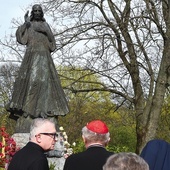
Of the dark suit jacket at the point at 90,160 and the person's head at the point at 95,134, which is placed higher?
the person's head at the point at 95,134

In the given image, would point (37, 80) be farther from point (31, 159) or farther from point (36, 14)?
point (31, 159)

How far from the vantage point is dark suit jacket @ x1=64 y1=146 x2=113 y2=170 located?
4547 millimetres

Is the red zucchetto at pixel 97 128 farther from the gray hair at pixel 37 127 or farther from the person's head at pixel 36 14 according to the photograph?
the person's head at pixel 36 14

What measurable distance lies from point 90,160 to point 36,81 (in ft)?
18.7

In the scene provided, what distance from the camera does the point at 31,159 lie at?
423 cm

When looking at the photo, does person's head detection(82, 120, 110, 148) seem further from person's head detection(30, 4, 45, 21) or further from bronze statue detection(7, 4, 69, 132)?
person's head detection(30, 4, 45, 21)

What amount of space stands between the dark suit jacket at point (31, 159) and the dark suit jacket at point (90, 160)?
39 centimetres

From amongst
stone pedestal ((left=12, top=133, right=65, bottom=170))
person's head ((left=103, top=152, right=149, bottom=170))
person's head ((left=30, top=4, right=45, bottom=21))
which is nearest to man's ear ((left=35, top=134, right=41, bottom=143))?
person's head ((left=103, top=152, right=149, bottom=170))

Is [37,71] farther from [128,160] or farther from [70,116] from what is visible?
[70,116]

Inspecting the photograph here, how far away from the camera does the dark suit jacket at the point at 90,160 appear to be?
4547 millimetres

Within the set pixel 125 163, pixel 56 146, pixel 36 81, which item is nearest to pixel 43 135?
pixel 125 163

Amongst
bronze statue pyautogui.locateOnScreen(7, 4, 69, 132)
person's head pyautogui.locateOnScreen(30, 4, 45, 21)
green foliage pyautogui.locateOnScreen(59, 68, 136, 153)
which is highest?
person's head pyautogui.locateOnScreen(30, 4, 45, 21)

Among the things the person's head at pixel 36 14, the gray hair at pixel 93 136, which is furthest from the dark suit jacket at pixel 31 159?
the person's head at pixel 36 14

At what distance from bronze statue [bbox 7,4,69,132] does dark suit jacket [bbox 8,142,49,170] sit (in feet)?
18.3
